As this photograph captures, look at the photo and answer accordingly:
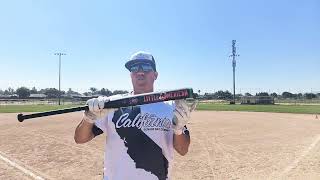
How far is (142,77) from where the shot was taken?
3494 millimetres

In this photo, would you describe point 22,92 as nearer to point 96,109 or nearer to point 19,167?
point 19,167

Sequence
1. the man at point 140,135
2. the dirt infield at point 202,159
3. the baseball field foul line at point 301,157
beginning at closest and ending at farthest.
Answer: the man at point 140,135, the dirt infield at point 202,159, the baseball field foul line at point 301,157

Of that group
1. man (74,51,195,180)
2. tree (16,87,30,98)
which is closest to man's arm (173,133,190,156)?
man (74,51,195,180)

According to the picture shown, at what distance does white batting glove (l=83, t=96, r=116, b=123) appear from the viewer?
3021 mm

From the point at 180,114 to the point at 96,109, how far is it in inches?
23.2

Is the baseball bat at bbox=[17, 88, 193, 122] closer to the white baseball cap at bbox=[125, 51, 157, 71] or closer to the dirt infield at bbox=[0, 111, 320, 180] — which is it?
the white baseball cap at bbox=[125, 51, 157, 71]

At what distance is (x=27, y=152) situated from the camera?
12.6 meters

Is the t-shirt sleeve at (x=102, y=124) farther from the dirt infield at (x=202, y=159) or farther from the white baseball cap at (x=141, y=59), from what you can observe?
the dirt infield at (x=202, y=159)

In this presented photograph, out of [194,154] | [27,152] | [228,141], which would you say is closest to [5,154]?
[27,152]

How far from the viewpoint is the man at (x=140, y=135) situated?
3.36m

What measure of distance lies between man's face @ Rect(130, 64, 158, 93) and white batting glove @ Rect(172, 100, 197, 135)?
364mm

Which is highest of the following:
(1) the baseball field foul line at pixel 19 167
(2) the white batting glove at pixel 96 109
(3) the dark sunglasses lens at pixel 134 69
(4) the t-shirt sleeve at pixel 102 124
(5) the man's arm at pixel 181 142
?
(3) the dark sunglasses lens at pixel 134 69

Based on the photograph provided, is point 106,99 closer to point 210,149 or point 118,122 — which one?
point 118,122

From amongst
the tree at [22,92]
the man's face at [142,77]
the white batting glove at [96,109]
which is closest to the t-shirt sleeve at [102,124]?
the white batting glove at [96,109]
